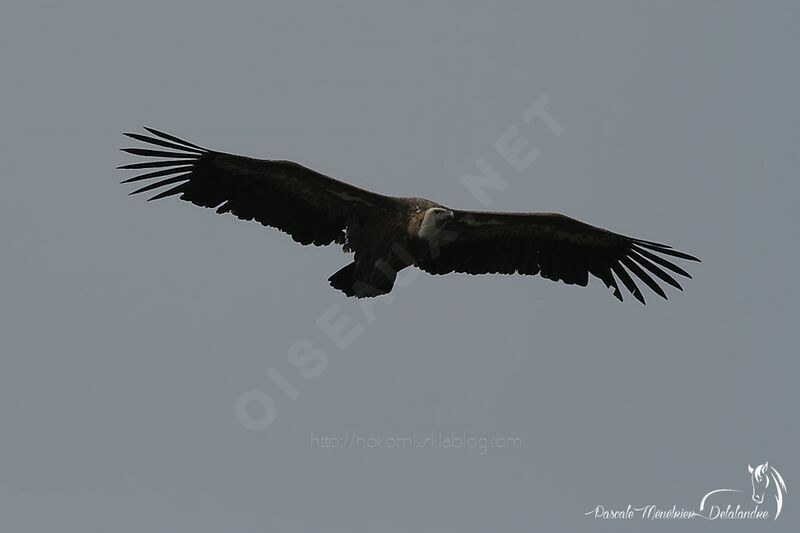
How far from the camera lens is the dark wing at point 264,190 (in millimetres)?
17016

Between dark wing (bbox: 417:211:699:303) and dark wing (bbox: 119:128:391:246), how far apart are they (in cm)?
165

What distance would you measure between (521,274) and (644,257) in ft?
6.38

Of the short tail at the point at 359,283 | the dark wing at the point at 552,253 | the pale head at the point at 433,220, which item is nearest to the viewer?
the pale head at the point at 433,220

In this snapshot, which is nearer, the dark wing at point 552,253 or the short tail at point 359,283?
the short tail at point 359,283

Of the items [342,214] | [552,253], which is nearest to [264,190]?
[342,214]

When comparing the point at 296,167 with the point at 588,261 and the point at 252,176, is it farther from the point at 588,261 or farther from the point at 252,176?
the point at 588,261

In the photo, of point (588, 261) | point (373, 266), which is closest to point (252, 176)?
point (373, 266)

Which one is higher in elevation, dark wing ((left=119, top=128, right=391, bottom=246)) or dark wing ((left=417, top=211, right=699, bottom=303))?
dark wing ((left=119, top=128, right=391, bottom=246))

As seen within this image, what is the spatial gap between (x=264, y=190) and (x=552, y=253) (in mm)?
4559

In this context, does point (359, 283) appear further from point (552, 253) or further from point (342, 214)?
point (552, 253)

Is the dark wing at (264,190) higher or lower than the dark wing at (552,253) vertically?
higher

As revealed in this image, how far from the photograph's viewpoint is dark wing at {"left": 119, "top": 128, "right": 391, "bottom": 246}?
17.0 m

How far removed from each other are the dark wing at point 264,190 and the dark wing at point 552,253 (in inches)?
64.9

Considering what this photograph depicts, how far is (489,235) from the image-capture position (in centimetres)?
1858
